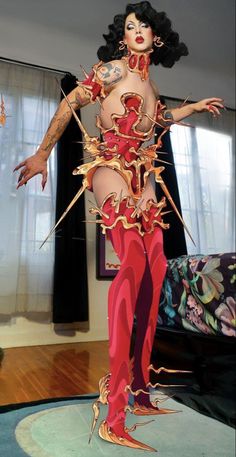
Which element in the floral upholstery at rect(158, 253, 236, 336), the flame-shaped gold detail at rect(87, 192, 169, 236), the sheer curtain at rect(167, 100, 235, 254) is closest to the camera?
the floral upholstery at rect(158, 253, 236, 336)

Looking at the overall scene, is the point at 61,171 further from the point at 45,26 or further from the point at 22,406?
the point at 22,406

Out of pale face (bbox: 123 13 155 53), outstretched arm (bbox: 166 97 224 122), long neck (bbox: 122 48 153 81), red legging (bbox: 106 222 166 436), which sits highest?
pale face (bbox: 123 13 155 53)

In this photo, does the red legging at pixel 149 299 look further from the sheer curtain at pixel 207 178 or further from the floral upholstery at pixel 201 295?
the sheer curtain at pixel 207 178

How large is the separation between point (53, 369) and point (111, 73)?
0.50 meters

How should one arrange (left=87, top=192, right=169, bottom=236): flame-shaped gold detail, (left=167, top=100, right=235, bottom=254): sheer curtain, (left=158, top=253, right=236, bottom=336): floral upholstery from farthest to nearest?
(left=167, top=100, right=235, bottom=254): sheer curtain, (left=87, top=192, right=169, bottom=236): flame-shaped gold detail, (left=158, top=253, right=236, bottom=336): floral upholstery

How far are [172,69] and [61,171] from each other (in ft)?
0.94

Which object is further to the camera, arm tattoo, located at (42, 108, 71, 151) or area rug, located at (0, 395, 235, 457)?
arm tattoo, located at (42, 108, 71, 151)

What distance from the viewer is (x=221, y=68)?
0.84 meters

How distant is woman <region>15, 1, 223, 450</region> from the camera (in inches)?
23.0

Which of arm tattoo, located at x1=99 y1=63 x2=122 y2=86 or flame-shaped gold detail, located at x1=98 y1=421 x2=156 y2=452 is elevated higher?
arm tattoo, located at x1=99 y1=63 x2=122 y2=86

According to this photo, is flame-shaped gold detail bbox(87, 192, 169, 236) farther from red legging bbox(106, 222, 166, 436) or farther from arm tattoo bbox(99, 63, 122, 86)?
arm tattoo bbox(99, 63, 122, 86)

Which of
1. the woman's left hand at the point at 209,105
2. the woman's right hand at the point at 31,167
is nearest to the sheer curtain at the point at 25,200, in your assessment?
the woman's right hand at the point at 31,167

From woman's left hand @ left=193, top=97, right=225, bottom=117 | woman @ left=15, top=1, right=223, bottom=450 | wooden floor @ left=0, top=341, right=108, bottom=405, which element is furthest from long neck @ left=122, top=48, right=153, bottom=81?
wooden floor @ left=0, top=341, right=108, bottom=405

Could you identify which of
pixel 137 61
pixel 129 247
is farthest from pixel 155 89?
pixel 129 247
